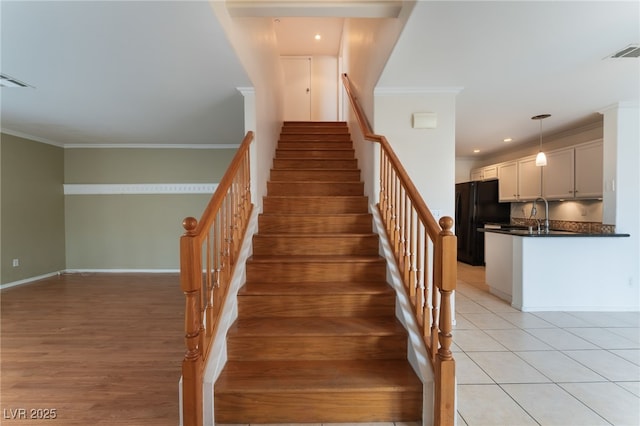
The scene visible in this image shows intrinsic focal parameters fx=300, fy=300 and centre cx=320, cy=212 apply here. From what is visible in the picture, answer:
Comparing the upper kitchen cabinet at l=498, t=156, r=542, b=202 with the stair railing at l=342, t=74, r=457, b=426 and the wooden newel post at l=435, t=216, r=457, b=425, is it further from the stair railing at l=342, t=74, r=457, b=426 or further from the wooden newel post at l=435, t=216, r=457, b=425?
→ the wooden newel post at l=435, t=216, r=457, b=425

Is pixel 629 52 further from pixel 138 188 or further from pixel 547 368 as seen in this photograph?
pixel 138 188

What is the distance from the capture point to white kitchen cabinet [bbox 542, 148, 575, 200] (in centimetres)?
448

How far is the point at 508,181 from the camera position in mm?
5859

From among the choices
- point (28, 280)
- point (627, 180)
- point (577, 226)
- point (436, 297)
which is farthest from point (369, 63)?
point (28, 280)

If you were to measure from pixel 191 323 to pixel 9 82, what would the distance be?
3.00 metres

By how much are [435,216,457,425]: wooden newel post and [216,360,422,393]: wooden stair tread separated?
163mm

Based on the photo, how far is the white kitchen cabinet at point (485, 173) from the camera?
20.8 ft

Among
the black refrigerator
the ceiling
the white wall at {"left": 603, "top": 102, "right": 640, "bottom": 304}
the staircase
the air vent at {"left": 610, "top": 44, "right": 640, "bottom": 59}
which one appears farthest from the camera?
the black refrigerator

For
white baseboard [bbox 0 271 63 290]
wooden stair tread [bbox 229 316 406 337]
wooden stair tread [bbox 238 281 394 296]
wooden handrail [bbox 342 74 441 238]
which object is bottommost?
white baseboard [bbox 0 271 63 290]

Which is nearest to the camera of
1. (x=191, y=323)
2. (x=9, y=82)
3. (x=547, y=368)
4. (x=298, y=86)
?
(x=191, y=323)

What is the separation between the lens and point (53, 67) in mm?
2426

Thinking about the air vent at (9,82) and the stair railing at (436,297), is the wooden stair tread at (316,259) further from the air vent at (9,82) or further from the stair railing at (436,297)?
the air vent at (9,82)

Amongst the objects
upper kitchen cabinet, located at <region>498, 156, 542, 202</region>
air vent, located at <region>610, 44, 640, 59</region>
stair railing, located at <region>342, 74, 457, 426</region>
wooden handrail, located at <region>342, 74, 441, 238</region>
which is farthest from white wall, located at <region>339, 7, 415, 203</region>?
upper kitchen cabinet, located at <region>498, 156, 542, 202</region>

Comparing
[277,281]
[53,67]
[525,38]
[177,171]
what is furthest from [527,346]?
[177,171]
